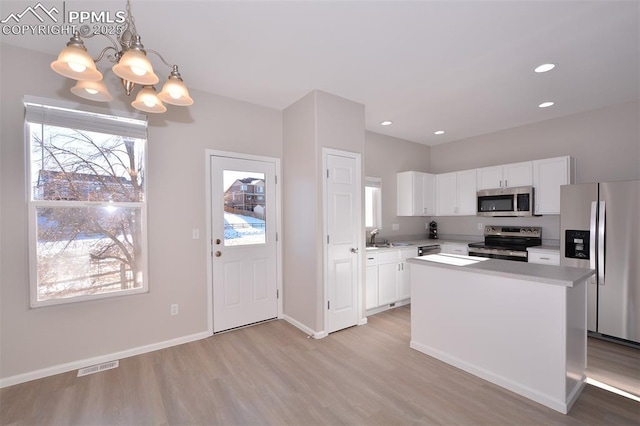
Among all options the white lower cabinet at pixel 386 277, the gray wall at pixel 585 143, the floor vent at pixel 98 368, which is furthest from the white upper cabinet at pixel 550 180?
the floor vent at pixel 98 368

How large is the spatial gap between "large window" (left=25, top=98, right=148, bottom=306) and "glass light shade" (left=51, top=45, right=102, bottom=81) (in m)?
1.51

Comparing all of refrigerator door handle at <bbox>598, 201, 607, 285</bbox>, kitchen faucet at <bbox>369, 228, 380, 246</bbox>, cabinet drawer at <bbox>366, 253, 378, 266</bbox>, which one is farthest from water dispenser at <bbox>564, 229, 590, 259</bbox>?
kitchen faucet at <bbox>369, 228, 380, 246</bbox>

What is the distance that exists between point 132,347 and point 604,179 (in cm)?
600

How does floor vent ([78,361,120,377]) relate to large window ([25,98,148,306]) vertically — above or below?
below

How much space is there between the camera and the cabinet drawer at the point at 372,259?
3.97 m

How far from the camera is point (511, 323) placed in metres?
2.28

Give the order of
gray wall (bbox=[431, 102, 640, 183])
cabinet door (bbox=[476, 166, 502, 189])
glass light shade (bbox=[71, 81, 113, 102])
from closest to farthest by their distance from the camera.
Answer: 1. glass light shade (bbox=[71, 81, 113, 102])
2. gray wall (bbox=[431, 102, 640, 183])
3. cabinet door (bbox=[476, 166, 502, 189])

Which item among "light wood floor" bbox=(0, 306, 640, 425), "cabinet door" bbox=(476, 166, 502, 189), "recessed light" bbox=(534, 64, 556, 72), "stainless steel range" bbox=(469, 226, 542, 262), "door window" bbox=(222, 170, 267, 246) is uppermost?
"recessed light" bbox=(534, 64, 556, 72)

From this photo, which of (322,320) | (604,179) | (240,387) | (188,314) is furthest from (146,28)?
(604,179)

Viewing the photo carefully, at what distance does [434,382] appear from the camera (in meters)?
2.40

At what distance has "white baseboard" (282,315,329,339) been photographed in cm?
329

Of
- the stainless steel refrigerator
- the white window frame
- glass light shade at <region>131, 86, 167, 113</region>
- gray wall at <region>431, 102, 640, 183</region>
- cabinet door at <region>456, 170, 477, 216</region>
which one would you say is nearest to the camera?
glass light shade at <region>131, 86, 167, 113</region>

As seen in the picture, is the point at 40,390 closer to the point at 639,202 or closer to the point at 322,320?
the point at 322,320

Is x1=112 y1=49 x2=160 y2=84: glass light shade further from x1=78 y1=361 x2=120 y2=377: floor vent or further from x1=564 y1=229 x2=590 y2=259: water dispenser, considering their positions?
x1=564 y1=229 x2=590 y2=259: water dispenser
